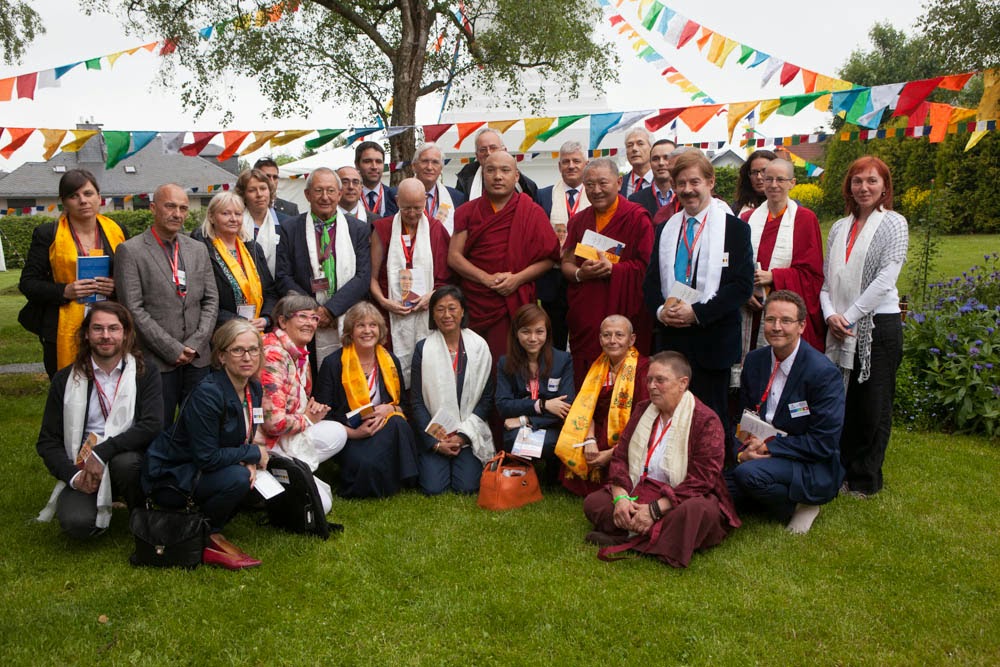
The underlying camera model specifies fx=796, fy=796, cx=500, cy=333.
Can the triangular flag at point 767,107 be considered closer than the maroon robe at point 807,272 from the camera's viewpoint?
No

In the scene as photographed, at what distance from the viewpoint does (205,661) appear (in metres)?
3.04

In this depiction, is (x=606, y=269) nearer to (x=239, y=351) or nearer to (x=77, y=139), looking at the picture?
(x=239, y=351)

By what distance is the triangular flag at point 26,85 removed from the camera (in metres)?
8.54

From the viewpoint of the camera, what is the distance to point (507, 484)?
4.63 metres

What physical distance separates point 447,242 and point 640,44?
23.9 feet

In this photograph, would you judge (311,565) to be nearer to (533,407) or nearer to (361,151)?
(533,407)

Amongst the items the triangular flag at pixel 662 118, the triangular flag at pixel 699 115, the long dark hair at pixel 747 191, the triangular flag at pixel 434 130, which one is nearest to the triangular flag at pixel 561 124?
the triangular flag at pixel 662 118

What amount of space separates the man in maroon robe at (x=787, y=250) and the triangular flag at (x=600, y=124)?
342 centimetres

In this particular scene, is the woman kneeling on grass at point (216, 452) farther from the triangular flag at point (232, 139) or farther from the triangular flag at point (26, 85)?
the triangular flag at point (26, 85)

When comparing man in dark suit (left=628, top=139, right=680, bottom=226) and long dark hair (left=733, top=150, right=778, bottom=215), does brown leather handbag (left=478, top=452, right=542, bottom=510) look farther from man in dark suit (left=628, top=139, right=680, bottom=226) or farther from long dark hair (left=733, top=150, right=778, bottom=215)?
long dark hair (left=733, top=150, right=778, bottom=215)

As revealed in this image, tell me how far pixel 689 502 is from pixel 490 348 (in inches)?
80.1

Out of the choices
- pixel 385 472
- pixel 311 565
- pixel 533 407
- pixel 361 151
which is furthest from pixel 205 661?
pixel 361 151

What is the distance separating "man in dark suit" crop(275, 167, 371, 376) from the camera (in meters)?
A: 5.43

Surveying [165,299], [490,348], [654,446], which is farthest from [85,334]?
[654,446]
